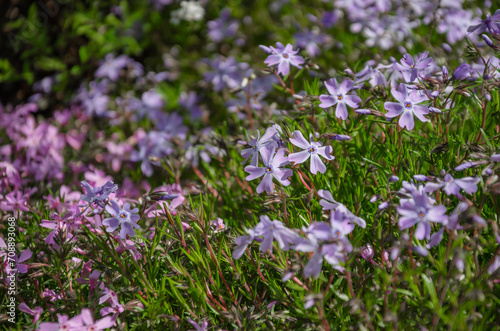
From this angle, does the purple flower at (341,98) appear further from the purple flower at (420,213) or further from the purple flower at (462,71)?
the purple flower at (420,213)

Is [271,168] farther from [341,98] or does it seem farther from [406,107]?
[406,107]

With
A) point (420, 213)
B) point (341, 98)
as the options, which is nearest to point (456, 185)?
point (420, 213)

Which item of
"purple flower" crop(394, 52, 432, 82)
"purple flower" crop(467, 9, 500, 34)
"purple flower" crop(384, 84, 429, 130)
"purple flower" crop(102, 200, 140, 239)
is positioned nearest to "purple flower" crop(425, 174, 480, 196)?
"purple flower" crop(384, 84, 429, 130)

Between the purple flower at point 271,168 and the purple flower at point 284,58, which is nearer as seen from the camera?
the purple flower at point 271,168

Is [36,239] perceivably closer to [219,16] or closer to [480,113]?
[480,113]

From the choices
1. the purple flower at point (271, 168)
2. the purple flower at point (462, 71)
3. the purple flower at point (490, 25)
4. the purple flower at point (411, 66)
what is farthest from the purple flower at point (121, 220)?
the purple flower at point (490, 25)

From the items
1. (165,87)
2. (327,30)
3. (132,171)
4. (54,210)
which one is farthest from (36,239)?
(327,30)

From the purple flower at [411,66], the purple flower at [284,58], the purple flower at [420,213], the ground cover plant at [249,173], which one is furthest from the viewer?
the purple flower at [284,58]

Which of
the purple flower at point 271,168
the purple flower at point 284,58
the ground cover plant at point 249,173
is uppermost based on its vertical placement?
the purple flower at point 284,58
